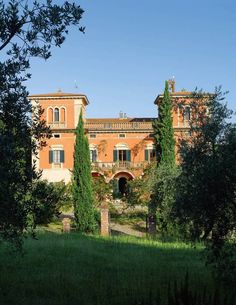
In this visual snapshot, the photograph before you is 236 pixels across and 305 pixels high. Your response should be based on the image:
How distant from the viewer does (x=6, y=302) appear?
27.3 ft

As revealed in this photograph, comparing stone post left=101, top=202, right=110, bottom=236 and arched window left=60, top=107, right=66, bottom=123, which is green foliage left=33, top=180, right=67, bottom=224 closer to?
stone post left=101, top=202, right=110, bottom=236

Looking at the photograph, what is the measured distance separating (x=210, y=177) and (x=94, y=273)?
4.92m

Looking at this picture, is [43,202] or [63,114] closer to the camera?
[43,202]

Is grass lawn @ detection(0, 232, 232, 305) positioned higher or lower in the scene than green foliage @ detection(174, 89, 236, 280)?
lower

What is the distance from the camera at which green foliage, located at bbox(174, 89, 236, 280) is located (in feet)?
25.6

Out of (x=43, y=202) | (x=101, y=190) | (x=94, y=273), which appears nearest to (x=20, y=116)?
(x=43, y=202)

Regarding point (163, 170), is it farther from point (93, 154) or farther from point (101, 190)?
point (93, 154)

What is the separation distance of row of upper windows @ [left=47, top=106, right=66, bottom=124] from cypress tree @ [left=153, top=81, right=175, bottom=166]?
15914 millimetres

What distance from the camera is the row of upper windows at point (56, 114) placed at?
44531mm

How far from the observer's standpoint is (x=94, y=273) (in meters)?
11.3

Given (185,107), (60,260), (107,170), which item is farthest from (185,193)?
(107,170)

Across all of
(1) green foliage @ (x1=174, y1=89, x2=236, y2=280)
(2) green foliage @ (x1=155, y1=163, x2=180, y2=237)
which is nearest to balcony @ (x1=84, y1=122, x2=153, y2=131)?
(2) green foliage @ (x1=155, y1=163, x2=180, y2=237)

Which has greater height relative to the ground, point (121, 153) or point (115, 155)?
point (121, 153)

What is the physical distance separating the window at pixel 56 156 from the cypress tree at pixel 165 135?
15189 mm
